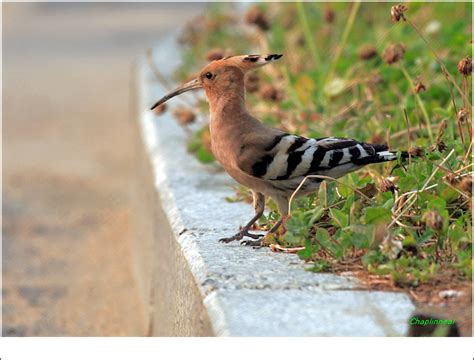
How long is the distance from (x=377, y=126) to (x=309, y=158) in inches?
46.6

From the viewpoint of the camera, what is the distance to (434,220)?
2.73 meters

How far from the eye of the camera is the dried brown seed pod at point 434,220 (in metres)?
2.73

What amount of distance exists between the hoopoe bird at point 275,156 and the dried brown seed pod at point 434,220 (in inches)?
17.9

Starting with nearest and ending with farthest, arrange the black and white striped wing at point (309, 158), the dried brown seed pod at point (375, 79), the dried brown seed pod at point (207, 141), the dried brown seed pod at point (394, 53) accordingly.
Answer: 1. the black and white striped wing at point (309, 158)
2. the dried brown seed pod at point (394, 53)
3. the dried brown seed pod at point (207, 141)
4. the dried brown seed pod at point (375, 79)

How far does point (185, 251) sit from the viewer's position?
3217 millimetres

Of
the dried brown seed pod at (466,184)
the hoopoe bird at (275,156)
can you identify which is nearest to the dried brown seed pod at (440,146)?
the hoopoe bird at (275,156)

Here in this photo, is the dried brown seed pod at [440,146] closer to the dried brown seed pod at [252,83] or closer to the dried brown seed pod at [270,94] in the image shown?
the dried brown seed pod at [270,94]

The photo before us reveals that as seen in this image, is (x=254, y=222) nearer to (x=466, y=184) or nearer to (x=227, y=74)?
(x=227, y=74)

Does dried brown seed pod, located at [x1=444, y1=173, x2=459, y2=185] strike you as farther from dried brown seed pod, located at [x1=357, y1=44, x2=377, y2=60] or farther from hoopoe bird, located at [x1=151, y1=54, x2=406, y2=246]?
dried brown seed pod, located at [x1=357, y1=44, x2=377, y2=60]

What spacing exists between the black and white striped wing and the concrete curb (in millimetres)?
242

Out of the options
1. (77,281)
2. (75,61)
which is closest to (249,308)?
(77,281)

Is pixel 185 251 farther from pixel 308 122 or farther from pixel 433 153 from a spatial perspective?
pixel 308 122

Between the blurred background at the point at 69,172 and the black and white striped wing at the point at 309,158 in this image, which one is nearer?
the black and white striped wing at the point at 309,158

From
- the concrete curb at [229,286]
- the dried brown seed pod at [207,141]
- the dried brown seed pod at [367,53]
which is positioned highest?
the dried brown seed pod at [367,53]
